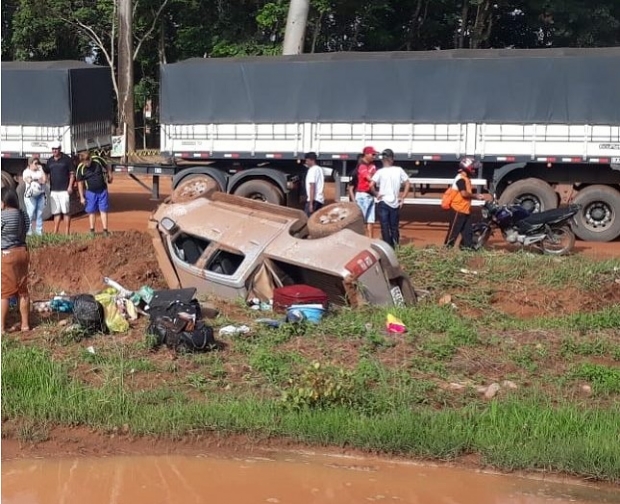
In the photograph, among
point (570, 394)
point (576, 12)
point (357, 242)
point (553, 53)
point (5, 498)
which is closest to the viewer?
point (5, 498)

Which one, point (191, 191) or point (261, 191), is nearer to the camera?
point (191, 191)

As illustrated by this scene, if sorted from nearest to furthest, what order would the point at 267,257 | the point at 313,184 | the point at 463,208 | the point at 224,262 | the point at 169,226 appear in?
the point at 267,257
the point at 224,262
the point at 169,226
the point at 463,208
the point at 313,184

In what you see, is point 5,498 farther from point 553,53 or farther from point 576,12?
point 576,12

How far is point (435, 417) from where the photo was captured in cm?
820

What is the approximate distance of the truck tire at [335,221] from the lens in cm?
1246

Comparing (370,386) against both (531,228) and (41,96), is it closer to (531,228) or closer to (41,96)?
(531,228)

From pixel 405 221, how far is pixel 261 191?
346 cm

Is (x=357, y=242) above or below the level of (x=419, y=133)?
below

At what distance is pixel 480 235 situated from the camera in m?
15.7

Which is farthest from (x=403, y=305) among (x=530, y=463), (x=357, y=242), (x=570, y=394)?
(x=530, y=463)

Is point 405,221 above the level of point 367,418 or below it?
above

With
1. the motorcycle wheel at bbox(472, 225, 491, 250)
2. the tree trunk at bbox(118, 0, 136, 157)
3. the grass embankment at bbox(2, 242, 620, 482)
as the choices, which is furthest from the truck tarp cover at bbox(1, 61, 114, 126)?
the grass embankment at bbox(2, 242, 620, 482)

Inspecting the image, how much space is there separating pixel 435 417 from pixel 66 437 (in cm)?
300

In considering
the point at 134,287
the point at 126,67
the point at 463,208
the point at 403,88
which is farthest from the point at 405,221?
the point at 126,67
